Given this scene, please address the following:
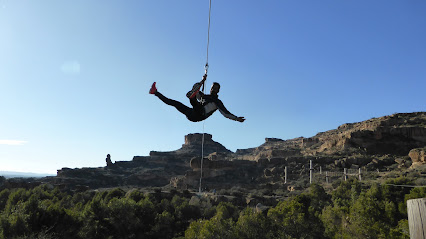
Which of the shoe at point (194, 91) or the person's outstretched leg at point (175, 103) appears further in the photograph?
the person's outstretched leg at point (175, 103)

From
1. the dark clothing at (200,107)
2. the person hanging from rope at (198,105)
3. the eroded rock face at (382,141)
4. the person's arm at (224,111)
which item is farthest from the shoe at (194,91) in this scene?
the eroded rock face at (382,141)

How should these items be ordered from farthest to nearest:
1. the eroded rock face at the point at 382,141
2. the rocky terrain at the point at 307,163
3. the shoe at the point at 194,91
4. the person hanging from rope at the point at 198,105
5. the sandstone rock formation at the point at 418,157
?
the eroded rock face at the point at 382,141 < the rocky terrain at the point at 307,163 < the sandstone rock formation at the point at 418,157 < the person hanging from rope at the point at 198,105 < the shoe at the point at 194,91

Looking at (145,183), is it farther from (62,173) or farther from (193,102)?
(193,102)

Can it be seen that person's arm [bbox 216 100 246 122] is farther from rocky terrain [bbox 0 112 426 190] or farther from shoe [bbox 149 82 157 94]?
rocky terrain [bbox 0 112 426 190]

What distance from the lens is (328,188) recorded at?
42.2 meters

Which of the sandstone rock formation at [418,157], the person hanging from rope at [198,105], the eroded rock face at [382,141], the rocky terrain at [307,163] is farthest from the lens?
the eroded rock face at [382,141]

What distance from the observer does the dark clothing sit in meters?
6.75

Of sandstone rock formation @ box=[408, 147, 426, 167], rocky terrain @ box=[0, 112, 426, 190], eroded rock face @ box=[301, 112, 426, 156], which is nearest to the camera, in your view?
sandstone rock formation @ box=[408, 147, 426, 167]

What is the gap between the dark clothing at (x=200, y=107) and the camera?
675cm

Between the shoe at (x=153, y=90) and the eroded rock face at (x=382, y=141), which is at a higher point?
the eroded rock face at (x=382, y=141)

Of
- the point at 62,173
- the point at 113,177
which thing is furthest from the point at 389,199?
the point at 62,173

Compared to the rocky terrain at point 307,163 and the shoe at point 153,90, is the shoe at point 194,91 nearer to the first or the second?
the shoe at point 153,90

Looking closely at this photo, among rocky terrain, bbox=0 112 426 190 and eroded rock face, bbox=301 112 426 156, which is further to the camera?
eroded rock face, bbox=301 112 426 156

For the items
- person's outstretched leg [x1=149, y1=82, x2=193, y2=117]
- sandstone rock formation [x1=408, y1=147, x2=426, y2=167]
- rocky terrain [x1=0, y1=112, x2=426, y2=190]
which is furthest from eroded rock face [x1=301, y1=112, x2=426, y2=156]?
person's outstretched leg [x1=149, y1=82, x2=193, y2=117]
